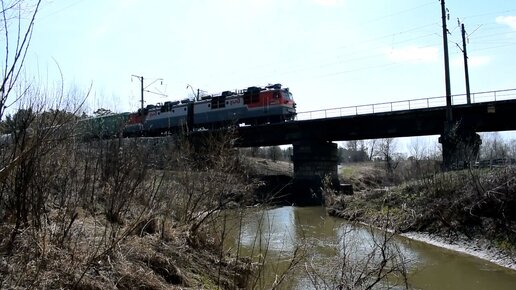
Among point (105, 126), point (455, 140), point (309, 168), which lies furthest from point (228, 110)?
point (105, 126)

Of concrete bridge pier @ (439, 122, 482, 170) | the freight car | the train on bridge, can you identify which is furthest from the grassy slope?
the train on bridge

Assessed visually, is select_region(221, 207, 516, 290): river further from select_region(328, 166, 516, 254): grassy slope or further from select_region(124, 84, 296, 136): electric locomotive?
select_region(124, 84, 296, 136): electric locomotive

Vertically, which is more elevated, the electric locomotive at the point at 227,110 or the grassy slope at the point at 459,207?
the electric locomotive at the point at 227,110

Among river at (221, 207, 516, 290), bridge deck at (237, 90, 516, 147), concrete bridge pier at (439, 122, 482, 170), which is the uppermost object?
bridge deck at (237, 90, 516, 147)

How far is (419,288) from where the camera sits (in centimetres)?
1097

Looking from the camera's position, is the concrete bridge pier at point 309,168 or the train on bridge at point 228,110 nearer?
the train on bridge at point 228,110

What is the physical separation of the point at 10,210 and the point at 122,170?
4704mm

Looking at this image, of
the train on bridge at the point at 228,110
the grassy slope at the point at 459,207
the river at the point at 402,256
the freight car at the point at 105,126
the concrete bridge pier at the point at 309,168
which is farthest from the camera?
the concrete bridge pier at the point at 309,168

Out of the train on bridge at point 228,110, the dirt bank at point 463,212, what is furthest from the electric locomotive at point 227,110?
the dirt bank at point 463,212

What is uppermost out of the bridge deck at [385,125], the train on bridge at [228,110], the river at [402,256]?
the train on bridge at [228,110]

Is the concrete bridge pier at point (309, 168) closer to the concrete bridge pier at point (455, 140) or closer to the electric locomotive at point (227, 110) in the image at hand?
the electric locomotive at point (227, 110)

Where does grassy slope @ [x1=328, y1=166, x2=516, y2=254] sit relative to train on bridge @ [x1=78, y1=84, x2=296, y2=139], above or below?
below

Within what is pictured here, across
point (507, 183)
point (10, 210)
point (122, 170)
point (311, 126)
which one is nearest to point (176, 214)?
point (122, 170)

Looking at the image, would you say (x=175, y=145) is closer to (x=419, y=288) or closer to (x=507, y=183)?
(x=419, y=288)
